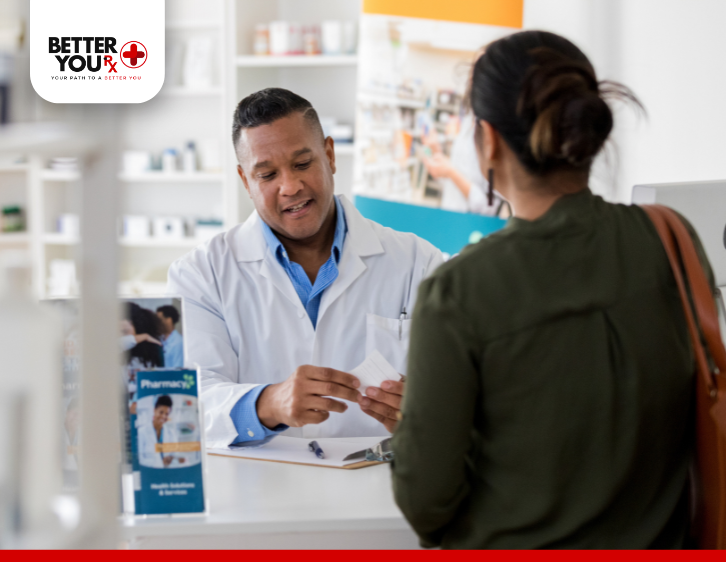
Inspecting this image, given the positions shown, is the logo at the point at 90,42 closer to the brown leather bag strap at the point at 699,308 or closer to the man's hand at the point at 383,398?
the man's hand at the point at 383,398

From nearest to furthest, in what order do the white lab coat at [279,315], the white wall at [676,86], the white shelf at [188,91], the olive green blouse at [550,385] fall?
the olive green blouse at [550,385]
the white lab coat at [279,315]
the white wall at [676,86]
the white shelf at [188,91]

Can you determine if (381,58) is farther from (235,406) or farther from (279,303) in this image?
(235,406)

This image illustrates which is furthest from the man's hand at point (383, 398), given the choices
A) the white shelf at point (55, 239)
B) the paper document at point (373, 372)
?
the white shelf at point (55, 239)

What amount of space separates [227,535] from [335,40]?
3702mm

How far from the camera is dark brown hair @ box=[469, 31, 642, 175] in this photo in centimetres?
93

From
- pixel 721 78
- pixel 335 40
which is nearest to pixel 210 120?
pixel 335 40

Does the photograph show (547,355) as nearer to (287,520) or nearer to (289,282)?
(287,520)

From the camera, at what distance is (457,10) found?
340cm

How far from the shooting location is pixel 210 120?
4992 mm

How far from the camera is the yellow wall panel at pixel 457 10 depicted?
11.1 feet

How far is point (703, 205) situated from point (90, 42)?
8.14 feet

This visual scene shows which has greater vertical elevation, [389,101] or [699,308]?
[389,101]

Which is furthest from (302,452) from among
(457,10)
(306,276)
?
(457,10)

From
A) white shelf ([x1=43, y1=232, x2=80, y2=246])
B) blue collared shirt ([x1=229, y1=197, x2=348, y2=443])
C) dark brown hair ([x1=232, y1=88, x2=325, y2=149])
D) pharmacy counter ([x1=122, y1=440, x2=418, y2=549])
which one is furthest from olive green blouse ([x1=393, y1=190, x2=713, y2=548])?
white shelf ([x1=43, y1=232, x2=80, y2=246])
